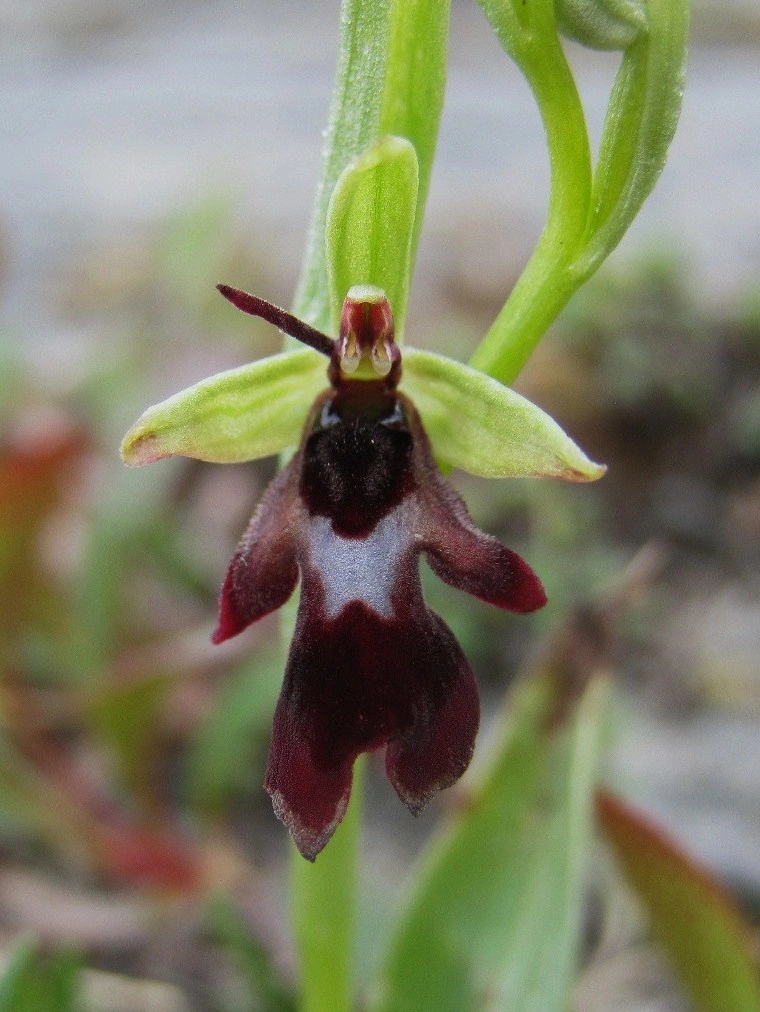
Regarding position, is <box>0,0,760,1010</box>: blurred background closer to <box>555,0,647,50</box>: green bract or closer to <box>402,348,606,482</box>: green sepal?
<box>402,348,606,482</box>: green sepal

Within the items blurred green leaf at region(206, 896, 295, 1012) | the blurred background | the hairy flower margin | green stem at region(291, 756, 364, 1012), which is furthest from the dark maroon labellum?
blurred green leaf at region(206, 896, 295, 1012)

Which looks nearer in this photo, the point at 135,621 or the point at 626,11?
the point at 626,11

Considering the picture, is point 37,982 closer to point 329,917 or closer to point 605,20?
point 329,917

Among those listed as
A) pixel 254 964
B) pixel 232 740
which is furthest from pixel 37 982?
pixel 232 740

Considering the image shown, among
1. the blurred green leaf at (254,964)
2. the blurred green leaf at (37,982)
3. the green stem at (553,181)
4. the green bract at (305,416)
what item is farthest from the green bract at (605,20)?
the blurred green leaf at (254,964)

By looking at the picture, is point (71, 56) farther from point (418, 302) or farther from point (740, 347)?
point (740, 347)

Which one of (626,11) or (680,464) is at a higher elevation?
(626,11)

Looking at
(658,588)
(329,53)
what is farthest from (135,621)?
(329,53)
